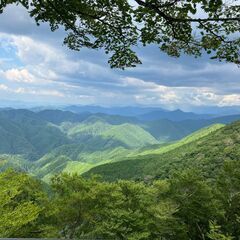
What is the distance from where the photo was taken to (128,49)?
34.4 feet

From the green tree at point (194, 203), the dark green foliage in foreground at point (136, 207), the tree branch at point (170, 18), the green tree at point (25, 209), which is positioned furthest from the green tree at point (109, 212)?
the tree branch at point (170, 18)

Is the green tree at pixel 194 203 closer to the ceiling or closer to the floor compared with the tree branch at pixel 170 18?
closer to the floor

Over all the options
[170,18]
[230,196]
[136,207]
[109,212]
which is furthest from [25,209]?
[230,196]

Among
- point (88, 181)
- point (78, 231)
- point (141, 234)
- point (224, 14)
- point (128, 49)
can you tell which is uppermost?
point (224, 14)

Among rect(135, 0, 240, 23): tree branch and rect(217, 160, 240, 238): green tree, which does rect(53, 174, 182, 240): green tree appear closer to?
rect(217, 160, 240, 238): green tree

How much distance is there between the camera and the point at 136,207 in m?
47.6

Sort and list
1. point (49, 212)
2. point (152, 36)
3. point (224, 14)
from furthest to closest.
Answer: point (49, 212) → point (152, 36) → point (224, 14)

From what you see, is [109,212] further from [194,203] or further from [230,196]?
[230,196]

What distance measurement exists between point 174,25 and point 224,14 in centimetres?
127

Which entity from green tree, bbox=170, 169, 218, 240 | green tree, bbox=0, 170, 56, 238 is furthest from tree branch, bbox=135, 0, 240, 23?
green tree, bbox=170, 169, 218, 240

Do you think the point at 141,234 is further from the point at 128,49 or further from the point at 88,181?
the point at 128,49

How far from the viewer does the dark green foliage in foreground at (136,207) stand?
40.8 m

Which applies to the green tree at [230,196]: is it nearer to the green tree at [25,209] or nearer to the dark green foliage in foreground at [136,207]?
the dark green foliage in foreground at [136,207]

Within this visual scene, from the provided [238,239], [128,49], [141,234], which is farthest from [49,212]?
[128,49]
